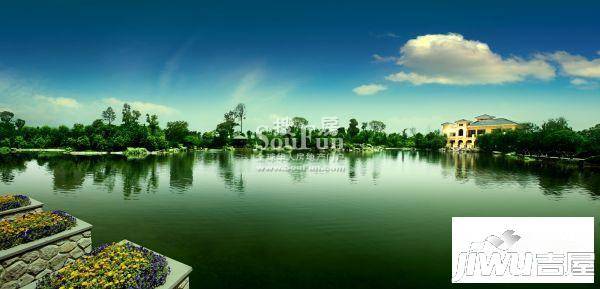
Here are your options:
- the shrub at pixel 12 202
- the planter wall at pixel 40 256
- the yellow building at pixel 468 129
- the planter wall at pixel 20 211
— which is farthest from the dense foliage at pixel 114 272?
the yellow building at pixel 468 129

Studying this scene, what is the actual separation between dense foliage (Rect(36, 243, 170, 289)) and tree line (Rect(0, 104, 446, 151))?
230 feet

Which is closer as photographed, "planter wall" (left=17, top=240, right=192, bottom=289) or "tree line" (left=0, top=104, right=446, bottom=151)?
"planter wall" (left=17, top=240, right=192, bottom=289)

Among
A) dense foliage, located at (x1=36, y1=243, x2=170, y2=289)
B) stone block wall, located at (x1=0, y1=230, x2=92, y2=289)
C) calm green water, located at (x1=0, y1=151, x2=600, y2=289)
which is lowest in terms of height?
calm green water, located at (x1=0, y1=151, x2=600, y2=289)

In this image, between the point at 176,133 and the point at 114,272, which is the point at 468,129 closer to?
the point at 176,133

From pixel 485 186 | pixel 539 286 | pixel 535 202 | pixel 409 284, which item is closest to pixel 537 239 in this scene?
pixel 539 286

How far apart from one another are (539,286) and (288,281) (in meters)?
7.27

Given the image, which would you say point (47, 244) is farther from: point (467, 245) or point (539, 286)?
point (539, 286)

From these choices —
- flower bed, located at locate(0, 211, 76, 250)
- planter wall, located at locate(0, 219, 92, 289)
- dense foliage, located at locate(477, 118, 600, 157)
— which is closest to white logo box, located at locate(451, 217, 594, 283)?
planter wall, located at locate(0, 219, 92, 289)

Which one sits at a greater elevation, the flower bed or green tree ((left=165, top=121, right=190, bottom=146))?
green tree ((left=165, top=121, right=190, bottom=146))

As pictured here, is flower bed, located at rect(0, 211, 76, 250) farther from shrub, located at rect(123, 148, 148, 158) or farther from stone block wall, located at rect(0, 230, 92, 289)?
shrub, located at rect(123, 148, 148, 158)

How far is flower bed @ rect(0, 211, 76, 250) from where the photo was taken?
799cm

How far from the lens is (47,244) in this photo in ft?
27.7

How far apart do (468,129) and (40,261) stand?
13857 centimetres

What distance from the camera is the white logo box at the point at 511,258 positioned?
904cm
